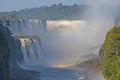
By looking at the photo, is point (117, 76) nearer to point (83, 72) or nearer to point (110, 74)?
point (110, 74)

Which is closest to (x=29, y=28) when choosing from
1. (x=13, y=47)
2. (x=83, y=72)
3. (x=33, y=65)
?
(x=33, y=65)

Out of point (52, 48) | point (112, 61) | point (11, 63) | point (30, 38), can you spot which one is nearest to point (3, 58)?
point (112, 61)

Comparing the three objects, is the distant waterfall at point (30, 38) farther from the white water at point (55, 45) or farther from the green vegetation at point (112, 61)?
the green vegetation at point (112, 61)

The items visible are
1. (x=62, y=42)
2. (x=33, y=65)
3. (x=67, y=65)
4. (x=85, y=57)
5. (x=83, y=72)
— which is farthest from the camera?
(x=62, y=42)

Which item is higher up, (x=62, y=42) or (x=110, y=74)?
(x=110, y=74)

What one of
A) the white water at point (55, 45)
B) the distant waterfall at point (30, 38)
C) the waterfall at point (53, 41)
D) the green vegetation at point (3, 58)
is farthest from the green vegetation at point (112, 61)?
the waterfall at point (53, 41)

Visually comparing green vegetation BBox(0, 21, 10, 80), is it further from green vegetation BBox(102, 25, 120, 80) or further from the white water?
the white water

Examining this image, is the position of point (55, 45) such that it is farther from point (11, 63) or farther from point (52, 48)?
point (11, 63)
